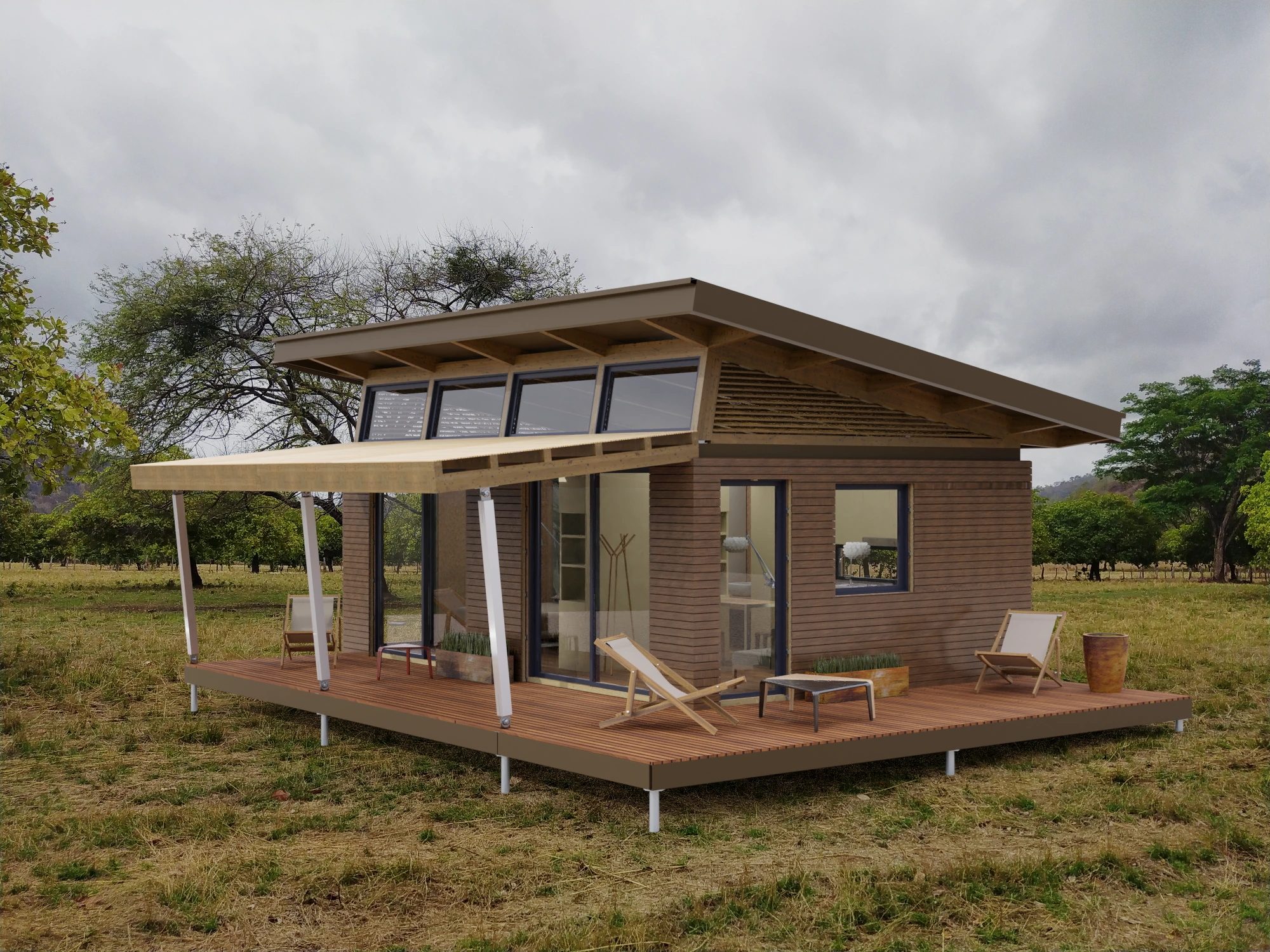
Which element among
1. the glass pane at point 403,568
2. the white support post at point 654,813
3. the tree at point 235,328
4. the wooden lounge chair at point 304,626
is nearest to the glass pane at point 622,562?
the white support post at point 654,813

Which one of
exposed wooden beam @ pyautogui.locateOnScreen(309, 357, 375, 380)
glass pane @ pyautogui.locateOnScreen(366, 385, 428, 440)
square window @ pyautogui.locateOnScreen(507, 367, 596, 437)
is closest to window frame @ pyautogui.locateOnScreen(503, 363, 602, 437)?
square window @ pyautogui.locateOnScreen(507, 367, 596, 437)

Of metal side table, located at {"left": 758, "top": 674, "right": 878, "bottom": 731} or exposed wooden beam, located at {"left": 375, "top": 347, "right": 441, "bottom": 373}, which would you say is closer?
metal side table, located at {"left": 758, "top": 674, "right": 878, "bottom": 731}

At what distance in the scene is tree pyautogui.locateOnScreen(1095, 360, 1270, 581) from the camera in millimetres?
44812

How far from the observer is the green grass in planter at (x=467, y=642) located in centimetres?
1140

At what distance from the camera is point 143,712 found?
41.7 feet

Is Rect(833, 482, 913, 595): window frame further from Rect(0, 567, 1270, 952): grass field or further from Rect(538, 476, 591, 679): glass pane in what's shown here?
Rect(538, 476, 591, 679): glass pane

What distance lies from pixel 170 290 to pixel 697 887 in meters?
20.9

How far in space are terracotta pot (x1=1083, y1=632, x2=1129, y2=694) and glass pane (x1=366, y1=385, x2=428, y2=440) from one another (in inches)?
276

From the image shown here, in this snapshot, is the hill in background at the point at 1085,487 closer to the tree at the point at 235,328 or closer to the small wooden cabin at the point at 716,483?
the tree at the point at 235,328

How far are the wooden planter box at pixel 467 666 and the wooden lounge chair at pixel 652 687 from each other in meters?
2.43

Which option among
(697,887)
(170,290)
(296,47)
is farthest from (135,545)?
(697,887)

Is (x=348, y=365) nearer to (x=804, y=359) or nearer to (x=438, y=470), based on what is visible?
(x=804, y=359)

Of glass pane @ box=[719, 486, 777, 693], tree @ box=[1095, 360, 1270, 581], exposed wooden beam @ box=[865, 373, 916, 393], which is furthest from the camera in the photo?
tree @ box=[1095, 360, 1270, 581]

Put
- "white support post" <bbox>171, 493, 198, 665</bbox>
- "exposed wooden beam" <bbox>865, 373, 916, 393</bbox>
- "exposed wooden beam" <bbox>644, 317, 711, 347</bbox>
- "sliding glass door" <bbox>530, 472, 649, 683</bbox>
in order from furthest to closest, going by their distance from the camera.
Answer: "white support post" <bbox>171, 493, 198, 665</bbox>
"exposed wooden beam" <bbox>865, 373, 916, 393</bbox>
"sliding glass door" <bbox>530, 472, 649, 683</bbox>
"exposed wooden beam" <bbox>644, 317, 711, 347</bbox>
